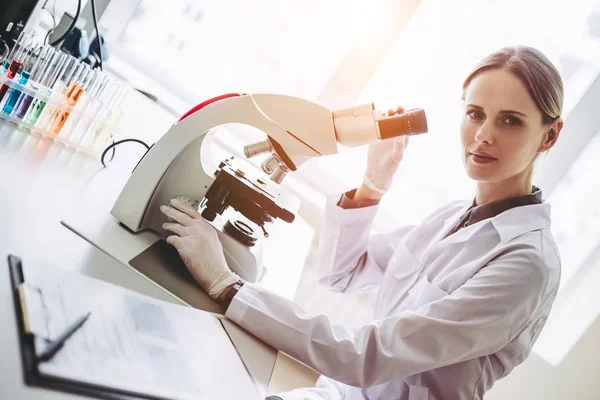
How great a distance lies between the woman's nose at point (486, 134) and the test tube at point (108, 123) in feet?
3.20

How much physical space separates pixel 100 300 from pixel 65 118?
730 millimetres

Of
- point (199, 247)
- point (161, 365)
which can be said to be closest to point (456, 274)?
point (199, 247)

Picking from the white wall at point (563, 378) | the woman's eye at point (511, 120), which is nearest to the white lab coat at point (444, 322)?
the woman's eye at point (511, 120)

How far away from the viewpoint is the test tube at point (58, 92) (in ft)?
3.44

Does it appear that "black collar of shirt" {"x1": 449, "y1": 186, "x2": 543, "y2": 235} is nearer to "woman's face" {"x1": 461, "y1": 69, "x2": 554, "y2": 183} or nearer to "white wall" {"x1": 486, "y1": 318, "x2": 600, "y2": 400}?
"woman's face" {"x1": 461, "y1": 69, "x2": 554, "y2": 183}

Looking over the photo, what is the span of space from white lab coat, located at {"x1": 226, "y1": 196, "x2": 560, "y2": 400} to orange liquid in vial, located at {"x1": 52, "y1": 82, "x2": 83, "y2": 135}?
70 cm

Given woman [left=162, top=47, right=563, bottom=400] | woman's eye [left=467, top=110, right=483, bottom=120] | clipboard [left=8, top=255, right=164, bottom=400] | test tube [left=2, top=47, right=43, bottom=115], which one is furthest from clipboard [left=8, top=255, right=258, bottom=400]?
woman's eye [left=467, top=110, right=483, bottom=120]

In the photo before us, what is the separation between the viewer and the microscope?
81 cm

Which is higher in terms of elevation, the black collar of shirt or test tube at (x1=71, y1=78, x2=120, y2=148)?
the black collar of shirt

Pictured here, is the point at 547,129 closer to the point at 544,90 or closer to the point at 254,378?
the point at 544,90

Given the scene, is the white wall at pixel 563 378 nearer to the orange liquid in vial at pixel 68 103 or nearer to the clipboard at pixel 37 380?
the clipboard at pixel 37 380

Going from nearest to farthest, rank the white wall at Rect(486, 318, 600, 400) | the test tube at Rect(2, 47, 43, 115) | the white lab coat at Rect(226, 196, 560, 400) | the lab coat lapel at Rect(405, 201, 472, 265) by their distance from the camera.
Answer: the white lab coat at Rect(226, 196, 560, 400)
the test tube at Rect(2, 47, 43, 115)
the lab coat lapel at Rect(405, 201, 472, 265)
the white wall at Rect(486, 318, 600, 400)

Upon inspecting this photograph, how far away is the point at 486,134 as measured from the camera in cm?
105

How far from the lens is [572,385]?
160 centimetres
